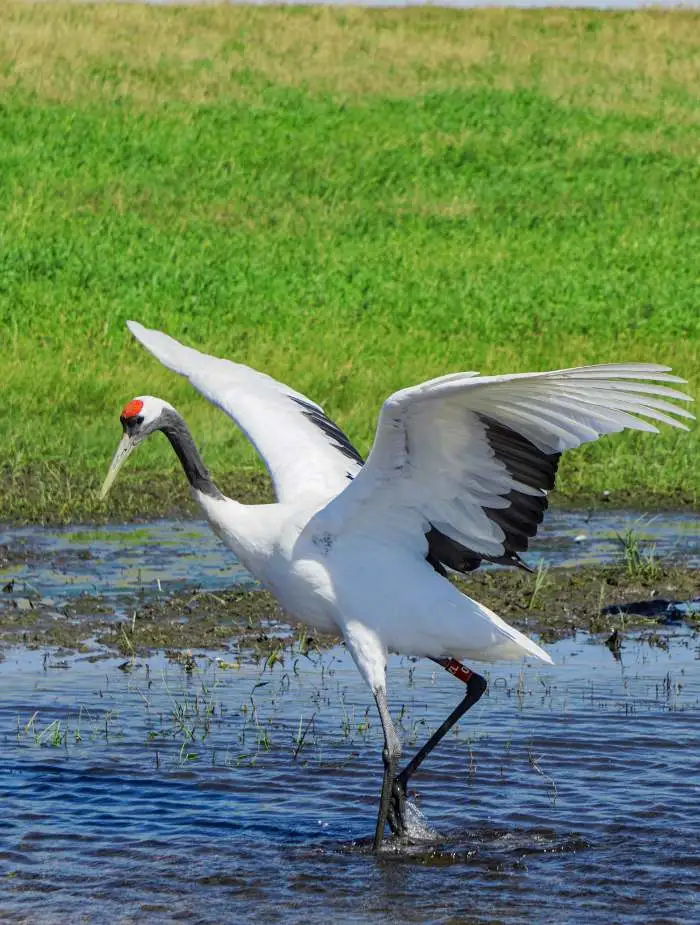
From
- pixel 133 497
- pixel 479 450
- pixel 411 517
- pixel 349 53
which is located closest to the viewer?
pixel 479 450

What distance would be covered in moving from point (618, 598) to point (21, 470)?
157 inches

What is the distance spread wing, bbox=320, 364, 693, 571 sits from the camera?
4773 mm

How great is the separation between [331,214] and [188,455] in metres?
14.6

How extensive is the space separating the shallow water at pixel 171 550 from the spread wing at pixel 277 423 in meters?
1.65

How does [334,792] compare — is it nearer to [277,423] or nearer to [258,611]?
[277,423]

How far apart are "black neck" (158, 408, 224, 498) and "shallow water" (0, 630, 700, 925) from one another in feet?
3.35

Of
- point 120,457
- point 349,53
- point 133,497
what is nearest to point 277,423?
point 120,457

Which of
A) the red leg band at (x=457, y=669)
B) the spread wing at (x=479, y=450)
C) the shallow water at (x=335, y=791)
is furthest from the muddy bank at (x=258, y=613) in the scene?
the spread wing at (x=479, y=450)

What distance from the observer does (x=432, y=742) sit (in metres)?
5.87

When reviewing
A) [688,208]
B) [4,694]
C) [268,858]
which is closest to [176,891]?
[268,858]

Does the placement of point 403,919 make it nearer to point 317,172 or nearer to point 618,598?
point 618,598

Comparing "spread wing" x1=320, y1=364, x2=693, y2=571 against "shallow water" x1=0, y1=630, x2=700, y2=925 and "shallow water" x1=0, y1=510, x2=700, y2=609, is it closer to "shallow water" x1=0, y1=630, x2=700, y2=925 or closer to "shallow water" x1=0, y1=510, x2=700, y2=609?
"shallow water" x1=0, y1=630, x2=700, y2=925

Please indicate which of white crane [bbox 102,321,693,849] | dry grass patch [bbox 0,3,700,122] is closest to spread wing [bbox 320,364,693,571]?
white crane [bbox 102,321,693,849]

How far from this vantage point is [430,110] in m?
25.2
